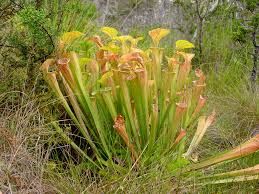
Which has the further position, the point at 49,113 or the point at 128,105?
the point at 49,113

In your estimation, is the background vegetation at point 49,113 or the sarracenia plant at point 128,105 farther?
the sarracenia plant at point 128,105

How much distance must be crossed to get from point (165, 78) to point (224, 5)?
4.14 m

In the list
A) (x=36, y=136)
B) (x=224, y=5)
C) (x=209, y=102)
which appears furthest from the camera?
(x=224, y=5)

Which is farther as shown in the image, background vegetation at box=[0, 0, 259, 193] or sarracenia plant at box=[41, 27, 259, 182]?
sarracenia plant at box=[41, 27, 259, 182]

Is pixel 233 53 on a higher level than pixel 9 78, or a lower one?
lower

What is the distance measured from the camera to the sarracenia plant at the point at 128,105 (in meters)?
3.11

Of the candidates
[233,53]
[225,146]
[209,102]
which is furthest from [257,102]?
[233,53]

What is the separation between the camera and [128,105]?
10.4 ft

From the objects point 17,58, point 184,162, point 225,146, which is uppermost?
point 17,58

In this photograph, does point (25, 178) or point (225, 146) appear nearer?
point (25, 178)

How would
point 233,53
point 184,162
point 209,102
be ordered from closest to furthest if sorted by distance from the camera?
point 184,162 → point 209,102 → point 233,53

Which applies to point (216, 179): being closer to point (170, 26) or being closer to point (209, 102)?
point (209, 102)

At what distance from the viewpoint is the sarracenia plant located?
3.11 m

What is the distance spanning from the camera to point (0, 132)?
3.01m
